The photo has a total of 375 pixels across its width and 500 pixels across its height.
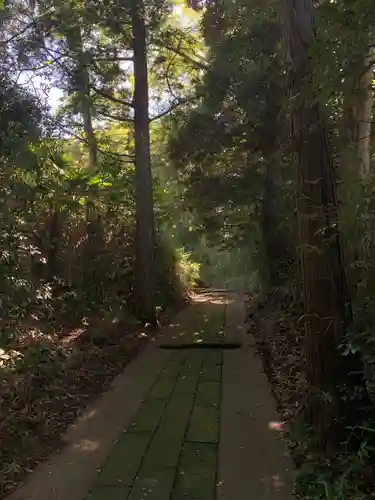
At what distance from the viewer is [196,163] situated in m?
12.0

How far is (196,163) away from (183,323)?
3641 mm

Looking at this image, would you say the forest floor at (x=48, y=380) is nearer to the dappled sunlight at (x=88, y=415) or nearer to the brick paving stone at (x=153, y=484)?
the dappled sunlight at (x=88, y=415)

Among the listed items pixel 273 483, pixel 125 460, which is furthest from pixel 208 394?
pixel 273 483

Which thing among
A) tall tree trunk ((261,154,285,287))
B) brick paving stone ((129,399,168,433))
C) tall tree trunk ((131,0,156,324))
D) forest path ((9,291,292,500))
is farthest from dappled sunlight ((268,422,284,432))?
tall tree trunk ((131,0,156,324))

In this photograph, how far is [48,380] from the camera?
248 inches

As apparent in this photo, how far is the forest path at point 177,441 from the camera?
12.8 feet

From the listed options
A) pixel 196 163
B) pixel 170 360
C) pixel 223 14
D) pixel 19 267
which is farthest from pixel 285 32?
pixel 196 163

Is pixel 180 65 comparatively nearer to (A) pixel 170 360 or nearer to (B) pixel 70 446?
(A) pixel 170 360

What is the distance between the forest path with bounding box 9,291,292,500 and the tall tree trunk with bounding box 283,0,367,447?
26.4 inches

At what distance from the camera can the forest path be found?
12.8 feet

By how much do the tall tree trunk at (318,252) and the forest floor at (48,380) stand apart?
2491 mm

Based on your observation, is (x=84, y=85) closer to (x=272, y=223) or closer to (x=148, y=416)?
(x=272, y=223)

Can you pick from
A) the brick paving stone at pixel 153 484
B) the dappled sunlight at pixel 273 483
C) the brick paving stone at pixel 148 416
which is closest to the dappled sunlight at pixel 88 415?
the brick paving stone at pixel 148 416

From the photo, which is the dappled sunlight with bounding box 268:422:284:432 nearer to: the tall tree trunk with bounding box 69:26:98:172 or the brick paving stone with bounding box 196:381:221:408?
the brick paving stone with bounding box 196:381:221:408
